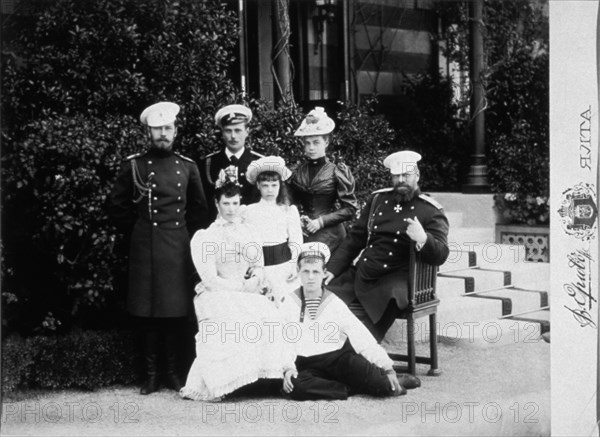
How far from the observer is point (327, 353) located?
4156 millimetres

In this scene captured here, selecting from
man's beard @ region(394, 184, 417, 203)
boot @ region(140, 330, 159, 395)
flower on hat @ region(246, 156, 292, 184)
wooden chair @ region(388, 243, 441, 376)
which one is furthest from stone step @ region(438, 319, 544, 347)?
boot @ region(140, 330, 159, 395)

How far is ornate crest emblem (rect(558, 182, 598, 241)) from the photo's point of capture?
13.0ft

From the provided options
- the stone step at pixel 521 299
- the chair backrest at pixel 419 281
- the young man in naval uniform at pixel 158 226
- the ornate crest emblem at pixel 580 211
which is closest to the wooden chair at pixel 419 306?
the chair backrest at pixel 419 281

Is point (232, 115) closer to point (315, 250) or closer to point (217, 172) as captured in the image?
point (217, 172)

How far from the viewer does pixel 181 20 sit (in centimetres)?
473

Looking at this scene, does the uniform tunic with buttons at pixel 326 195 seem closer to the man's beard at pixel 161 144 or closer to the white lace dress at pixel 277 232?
the white lace dress at pixel 277 232

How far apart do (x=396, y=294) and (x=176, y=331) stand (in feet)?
3.62

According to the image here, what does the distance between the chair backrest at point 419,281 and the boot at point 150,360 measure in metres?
1.27

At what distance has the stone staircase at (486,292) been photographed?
4.36 meters

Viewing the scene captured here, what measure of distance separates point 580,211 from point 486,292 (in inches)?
37.0

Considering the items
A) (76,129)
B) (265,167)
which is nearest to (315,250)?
(265,167)

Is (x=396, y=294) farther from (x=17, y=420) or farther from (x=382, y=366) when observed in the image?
(x=17, y=420)

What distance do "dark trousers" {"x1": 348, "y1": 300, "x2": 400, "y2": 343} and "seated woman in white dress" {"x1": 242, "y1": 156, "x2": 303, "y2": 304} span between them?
0.37 m

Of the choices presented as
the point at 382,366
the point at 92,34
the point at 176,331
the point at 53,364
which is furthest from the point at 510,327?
the point at 92,34
